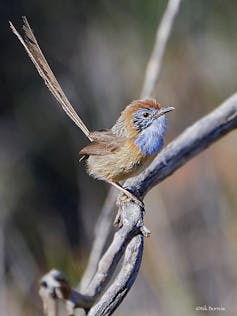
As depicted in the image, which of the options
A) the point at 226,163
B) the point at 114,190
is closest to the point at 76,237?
the point at 226,163

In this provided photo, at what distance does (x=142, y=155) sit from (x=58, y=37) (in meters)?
4.26

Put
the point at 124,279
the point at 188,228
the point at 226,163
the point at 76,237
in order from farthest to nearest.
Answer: the point at 76,237
the point at 226,163
the point at 188,228
the point at 124,279

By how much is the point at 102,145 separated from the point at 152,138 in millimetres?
255

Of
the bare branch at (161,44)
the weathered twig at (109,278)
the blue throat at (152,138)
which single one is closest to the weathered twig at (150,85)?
the bare branch at (161,44)

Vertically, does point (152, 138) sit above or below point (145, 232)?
above

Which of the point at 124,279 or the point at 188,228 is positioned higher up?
the point at 188,228

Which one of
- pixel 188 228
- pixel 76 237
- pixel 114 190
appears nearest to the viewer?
pixel 114 190

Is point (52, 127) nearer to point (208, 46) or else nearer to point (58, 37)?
point (58, 37)

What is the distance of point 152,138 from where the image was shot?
10.2 feet

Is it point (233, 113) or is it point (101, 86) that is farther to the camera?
point (101, 86)

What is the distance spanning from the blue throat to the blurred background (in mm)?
1903

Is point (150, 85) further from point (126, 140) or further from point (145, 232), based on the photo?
point (145, 232)

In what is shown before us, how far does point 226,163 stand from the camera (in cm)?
647

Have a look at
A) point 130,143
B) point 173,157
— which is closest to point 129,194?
point 173,157
